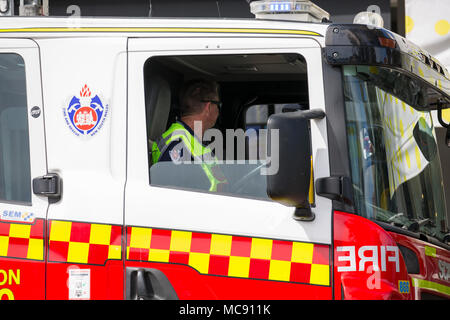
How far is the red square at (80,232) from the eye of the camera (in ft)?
10.1

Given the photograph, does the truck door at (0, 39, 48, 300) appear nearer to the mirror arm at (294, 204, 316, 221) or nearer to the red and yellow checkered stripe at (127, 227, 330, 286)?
the red and yellow checkered stripe at (127, 227, 330, 286)

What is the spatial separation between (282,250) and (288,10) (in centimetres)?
109

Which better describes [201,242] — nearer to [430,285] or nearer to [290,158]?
[290,158]

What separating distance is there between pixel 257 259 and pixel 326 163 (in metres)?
0.49

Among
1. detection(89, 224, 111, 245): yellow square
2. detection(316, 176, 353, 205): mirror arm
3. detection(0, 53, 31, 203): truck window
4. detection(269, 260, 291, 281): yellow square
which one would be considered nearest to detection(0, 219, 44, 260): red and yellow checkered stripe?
detection(0, 53, 31, 203): truck window

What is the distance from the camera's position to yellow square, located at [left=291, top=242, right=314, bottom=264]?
2.89 m

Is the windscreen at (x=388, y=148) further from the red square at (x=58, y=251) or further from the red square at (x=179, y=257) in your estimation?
the red square at (x=58, y=251)

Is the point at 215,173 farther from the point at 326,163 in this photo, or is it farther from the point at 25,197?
the point at 25,197

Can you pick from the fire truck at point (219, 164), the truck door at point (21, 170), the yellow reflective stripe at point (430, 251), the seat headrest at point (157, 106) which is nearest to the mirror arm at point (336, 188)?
the fire truck at point (219, 164)

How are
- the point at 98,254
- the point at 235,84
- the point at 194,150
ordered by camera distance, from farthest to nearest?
the point at 235,84 → the point at 194,150 → the point at 98,254

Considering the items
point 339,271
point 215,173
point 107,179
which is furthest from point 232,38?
point 339,271

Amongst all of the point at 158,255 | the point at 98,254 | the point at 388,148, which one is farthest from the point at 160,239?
the point at 388,148

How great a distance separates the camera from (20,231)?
10.4 ft
